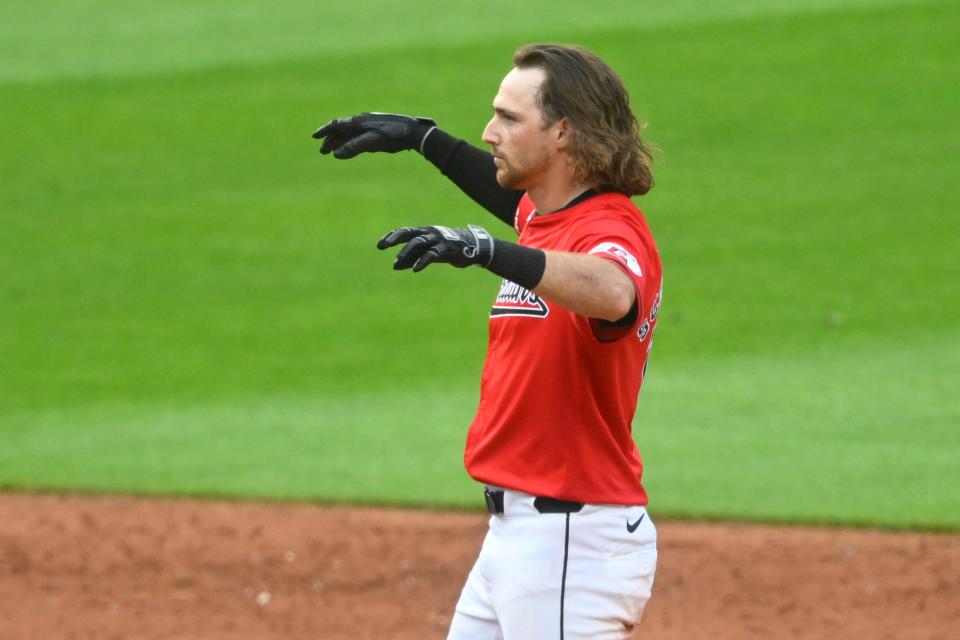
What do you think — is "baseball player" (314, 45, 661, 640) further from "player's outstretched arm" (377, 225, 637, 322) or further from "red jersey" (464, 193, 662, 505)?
"player's outstretched arm" (377, 225, 637, 322)

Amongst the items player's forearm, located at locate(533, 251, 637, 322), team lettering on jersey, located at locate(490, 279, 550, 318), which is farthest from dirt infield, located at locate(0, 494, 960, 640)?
player's forearm, located at locate(533, 251, 637, 322)

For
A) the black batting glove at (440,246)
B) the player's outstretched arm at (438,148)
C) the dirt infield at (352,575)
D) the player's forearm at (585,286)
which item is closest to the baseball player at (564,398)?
the player's forearm at (585,286)

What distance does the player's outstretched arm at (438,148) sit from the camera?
4707 millimetres

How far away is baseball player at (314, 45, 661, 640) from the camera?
393 centimetres

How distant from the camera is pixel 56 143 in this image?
52.6 feet

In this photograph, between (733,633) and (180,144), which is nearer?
(733,633)

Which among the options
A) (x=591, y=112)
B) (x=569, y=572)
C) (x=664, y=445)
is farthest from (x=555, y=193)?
(x=664, y=445)

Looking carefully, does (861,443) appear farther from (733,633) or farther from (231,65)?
(231,65)

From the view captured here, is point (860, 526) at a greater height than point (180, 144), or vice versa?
point (180, 144)

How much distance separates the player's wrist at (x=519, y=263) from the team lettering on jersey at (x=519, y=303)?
0.31m

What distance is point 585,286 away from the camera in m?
3.53

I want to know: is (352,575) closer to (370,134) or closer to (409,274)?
(370,134)

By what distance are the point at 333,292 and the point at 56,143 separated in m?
5.20

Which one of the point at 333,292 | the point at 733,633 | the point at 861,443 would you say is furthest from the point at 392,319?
the point at 733,633
